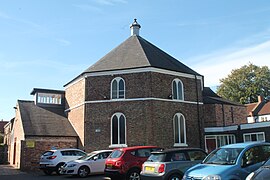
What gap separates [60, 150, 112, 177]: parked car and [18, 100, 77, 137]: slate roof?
8.14m

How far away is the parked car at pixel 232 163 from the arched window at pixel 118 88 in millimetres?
14987

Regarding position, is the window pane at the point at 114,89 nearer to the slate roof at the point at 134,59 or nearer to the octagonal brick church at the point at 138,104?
the octagonal brick church at the point at 138,104

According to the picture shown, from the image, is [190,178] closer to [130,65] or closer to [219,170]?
[219,170]

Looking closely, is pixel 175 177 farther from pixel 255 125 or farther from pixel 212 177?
pixel 255 125

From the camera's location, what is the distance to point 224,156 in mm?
→ 9422

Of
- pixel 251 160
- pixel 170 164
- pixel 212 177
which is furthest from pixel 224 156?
pixel 170 164

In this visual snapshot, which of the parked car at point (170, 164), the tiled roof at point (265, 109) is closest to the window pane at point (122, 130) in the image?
the parked car at point (170, 164)

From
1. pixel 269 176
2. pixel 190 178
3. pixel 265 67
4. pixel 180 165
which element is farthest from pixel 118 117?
pixel 265 67

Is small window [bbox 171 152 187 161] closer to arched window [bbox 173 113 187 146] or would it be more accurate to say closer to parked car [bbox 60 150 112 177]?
parked car [bbox 60 150 112 177]

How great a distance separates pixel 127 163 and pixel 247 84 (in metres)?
48.4

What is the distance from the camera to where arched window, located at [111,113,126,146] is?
23.5 meters

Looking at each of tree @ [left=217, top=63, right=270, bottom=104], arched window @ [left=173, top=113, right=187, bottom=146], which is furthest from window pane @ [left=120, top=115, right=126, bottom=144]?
tree @ [left=217, top=63, right=270, bottom=104]

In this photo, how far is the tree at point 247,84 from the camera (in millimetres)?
55375

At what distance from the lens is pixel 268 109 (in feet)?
162
